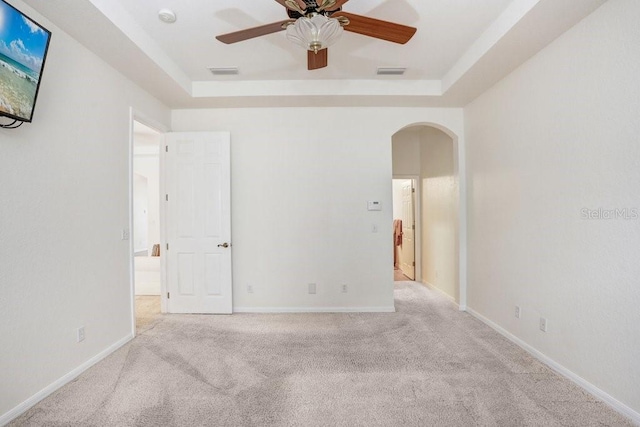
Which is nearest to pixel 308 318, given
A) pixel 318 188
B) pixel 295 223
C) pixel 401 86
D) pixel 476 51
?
pixel 295 223

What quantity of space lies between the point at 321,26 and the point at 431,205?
160 inches

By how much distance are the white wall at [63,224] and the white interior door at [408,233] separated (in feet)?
15.2

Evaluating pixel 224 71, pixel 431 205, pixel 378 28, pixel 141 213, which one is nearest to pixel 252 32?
pixel 378 28

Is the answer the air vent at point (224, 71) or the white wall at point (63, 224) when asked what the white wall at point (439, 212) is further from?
the white wall at point (63, 224)

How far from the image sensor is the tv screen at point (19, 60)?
5.66 ft

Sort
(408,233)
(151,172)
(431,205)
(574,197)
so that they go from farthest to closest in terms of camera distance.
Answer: (151,172) < (408,233) < (431,205) < (574,197)

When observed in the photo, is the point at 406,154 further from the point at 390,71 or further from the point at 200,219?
the point at 200,219

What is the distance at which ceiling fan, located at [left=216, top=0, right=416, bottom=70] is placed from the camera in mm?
1767

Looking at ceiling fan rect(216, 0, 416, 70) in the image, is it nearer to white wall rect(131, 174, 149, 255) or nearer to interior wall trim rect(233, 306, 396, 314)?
interior wall trim rect(233, 306, 396, 314)

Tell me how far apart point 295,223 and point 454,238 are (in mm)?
2212

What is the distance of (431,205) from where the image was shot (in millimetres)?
5289

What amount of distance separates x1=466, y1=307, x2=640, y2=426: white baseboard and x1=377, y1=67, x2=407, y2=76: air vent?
2.90 metres

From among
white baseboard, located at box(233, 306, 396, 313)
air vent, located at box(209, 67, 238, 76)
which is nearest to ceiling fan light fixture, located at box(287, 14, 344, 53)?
air vent, located at box(209, 67, 238, 76)

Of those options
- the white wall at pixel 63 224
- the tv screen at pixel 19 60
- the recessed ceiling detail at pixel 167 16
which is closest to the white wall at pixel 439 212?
the recessed ceiling detail at pixel 167 16
